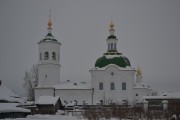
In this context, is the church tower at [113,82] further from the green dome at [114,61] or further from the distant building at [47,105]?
the distant building at [47,105]

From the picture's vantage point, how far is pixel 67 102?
47062 millimetres

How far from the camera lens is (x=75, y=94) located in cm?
4806

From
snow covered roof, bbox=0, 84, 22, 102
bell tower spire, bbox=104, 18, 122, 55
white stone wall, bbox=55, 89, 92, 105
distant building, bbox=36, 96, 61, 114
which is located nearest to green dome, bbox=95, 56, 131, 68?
bell tower spire, bbox=104, 18, 122, 55

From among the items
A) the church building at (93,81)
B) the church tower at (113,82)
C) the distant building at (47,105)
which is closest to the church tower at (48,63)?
the church building at (93,81)

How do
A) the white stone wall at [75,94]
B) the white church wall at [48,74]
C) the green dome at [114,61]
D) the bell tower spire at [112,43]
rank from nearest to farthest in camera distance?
the white stone wall at [75,94]
the green dome at [114,61]
the white church wall at [48,74]
the bell tower spire at [112,43]

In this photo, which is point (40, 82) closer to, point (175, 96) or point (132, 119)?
point (175, 96)

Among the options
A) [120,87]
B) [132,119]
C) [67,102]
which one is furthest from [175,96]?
[132,119]

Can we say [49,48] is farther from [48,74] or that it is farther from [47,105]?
Result: [47,105]

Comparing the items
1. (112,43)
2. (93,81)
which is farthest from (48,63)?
(112,43)

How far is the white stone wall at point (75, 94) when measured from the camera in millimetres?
47938

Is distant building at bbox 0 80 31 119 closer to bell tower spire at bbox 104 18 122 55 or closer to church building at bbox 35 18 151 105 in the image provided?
church building at bbox 35 18 151 105

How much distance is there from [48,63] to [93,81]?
629 cm

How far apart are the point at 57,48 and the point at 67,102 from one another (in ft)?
24.1

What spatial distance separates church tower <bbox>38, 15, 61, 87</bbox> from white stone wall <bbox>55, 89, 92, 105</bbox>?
1884 mm
